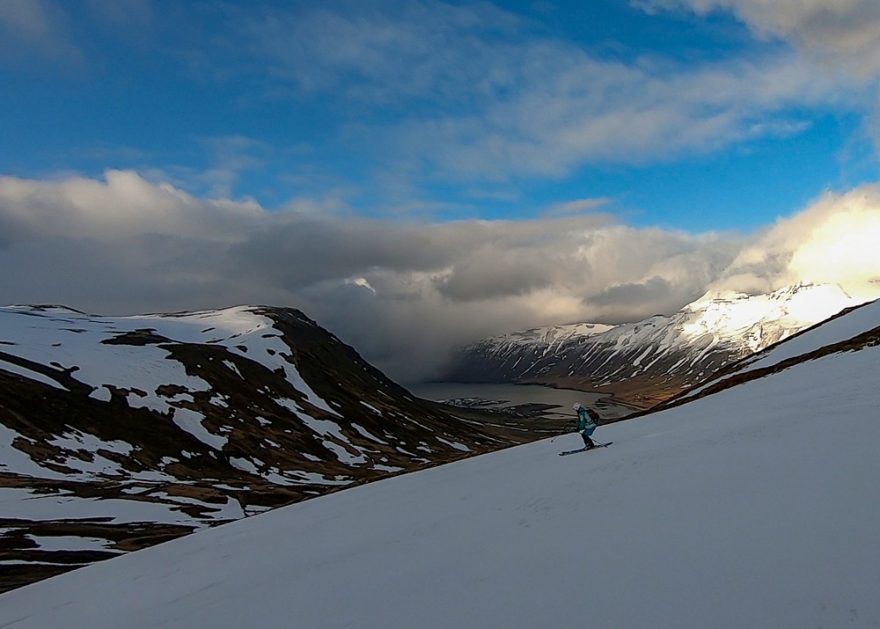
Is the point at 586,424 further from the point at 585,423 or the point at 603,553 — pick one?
the point at 603,553

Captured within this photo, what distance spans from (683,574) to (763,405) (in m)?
17.9

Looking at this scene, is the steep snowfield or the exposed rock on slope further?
the exposed rock on slope

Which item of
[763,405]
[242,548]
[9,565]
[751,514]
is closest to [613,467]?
[751,514]

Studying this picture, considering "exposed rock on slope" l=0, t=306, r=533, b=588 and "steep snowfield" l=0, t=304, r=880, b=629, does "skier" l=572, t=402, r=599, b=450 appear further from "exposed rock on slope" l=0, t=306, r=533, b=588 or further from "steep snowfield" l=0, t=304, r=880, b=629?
"exposed rock on slope" l=0, t=306, r=533, b=588

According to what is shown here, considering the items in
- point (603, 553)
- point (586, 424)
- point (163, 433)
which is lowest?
point (603, 553)

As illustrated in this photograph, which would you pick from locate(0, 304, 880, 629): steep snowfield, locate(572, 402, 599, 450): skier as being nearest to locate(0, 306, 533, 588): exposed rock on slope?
locate(0, 304, 880, 629): steep snowfield

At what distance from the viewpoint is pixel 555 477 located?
60.1ft

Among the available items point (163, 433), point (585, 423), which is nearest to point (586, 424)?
point (585, 423)

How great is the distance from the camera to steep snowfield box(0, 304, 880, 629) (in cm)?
733

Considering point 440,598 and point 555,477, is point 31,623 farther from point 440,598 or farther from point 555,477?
point 555,477

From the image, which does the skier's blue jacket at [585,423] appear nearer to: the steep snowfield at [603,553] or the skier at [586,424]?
the skier at [586,424]

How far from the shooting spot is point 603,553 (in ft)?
31.5

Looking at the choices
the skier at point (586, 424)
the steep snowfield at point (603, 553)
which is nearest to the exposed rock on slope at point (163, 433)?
the steep snowfield at point (603, 553)

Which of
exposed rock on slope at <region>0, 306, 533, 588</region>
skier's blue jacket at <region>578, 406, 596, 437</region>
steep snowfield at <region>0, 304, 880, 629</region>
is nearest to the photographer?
steep snowfield at <region>0, 304, 880, 629</region>
